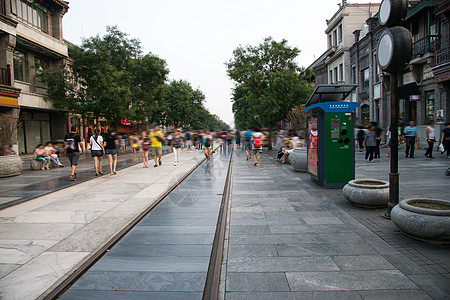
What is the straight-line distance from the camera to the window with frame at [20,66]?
2162 cm

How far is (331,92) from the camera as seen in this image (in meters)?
9.13

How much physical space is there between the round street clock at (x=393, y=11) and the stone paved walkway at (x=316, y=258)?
358 centimetres

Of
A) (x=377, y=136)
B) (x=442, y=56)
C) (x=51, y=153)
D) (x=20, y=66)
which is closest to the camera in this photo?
(x=377, y=136)

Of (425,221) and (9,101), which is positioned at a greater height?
(9,101)

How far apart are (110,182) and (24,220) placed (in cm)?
487

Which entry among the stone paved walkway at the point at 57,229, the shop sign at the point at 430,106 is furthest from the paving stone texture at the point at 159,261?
the shop sign at the point at 430,106

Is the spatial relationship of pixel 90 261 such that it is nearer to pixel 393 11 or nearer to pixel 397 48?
pixel 397 48

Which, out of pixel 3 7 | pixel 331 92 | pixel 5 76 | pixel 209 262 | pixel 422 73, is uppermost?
pixel 3 7

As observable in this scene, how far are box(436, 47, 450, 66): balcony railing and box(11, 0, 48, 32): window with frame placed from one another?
2652 centimetres

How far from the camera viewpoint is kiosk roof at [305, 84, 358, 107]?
876cm

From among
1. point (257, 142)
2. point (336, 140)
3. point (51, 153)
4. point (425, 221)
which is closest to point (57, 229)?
point (425, 221)

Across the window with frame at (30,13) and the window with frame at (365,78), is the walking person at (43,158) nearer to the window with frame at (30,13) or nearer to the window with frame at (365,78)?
the window with frame at (30,13)

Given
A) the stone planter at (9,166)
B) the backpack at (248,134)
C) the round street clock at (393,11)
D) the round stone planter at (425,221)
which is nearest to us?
the round stone planter at (425,221)

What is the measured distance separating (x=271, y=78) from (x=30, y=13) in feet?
61.1
